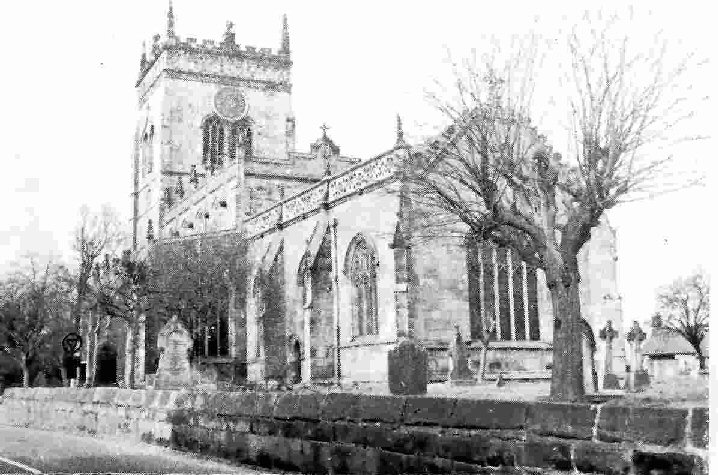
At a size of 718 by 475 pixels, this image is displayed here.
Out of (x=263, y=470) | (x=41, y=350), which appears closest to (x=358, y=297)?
(x=263, y=470)

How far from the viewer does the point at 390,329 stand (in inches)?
997

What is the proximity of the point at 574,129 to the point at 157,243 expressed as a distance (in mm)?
31811

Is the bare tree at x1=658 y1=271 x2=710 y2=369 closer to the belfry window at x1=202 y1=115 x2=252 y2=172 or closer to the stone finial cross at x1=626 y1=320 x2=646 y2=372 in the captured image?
the stone finial cross at x1=626 y1=320 x2=646 y2=372

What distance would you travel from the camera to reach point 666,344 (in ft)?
202

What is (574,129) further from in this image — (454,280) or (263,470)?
(454,280)

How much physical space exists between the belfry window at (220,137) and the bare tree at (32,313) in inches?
516

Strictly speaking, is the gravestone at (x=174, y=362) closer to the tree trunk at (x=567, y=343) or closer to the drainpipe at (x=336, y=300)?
the drainpipe at (x=336, y=300)

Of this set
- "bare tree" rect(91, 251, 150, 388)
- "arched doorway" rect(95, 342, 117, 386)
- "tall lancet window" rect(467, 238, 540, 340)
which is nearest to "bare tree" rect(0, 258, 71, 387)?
"arched doorway" rect(95, 342, 117, 386)

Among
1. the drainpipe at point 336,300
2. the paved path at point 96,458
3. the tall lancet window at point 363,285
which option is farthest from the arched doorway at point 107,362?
the paved path at point 96,458

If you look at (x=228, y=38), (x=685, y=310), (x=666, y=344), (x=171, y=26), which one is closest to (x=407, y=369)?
(x=685, y=310)

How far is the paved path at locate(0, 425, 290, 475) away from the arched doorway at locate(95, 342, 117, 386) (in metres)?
28.5

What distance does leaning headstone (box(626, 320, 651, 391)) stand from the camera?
1848 centimetres

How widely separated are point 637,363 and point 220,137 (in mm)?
41925

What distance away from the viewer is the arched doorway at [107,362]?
42938 millimetres
